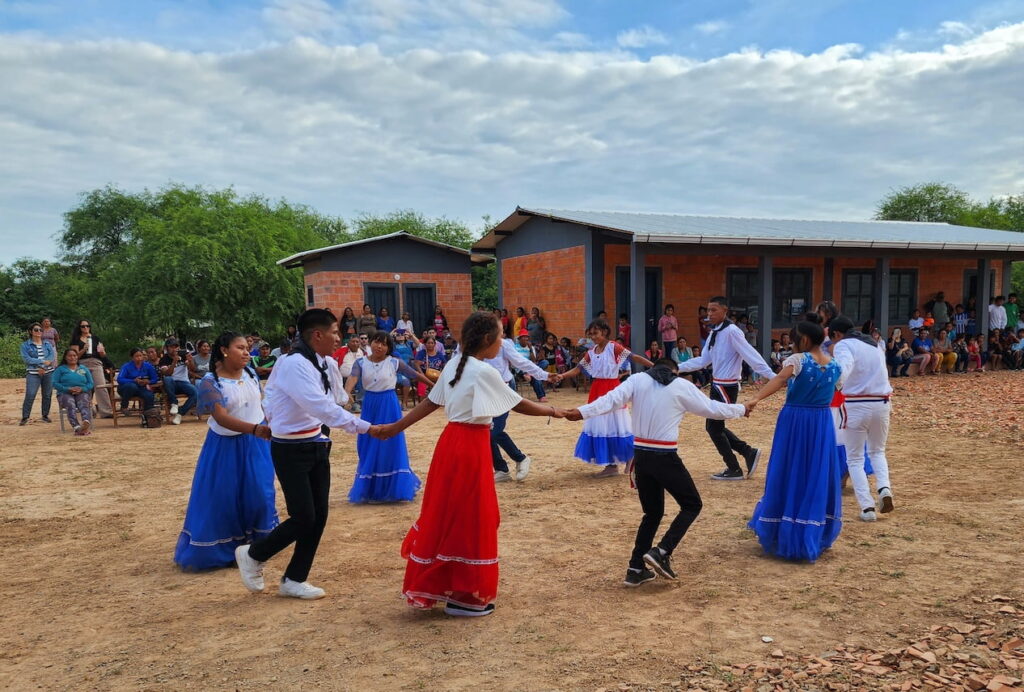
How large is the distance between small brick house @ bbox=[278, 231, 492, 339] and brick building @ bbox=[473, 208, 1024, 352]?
132 cm

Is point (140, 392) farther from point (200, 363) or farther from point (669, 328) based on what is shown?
point (669, 328)

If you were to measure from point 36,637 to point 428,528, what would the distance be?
2.32 m

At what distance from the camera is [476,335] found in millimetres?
4012

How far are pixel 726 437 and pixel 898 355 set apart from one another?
11958 millimetres

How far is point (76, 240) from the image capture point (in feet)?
117

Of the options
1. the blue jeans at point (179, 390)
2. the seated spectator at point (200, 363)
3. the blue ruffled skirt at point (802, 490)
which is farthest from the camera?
the seated spectator at point (200, 363)

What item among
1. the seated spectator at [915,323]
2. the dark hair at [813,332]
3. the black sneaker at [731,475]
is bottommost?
the black sneaker at [731,475]

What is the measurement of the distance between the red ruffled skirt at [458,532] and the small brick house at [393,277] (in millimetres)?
13991

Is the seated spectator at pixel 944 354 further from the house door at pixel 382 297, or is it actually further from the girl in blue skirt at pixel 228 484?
the girl in blue skirt at pixel 228 484

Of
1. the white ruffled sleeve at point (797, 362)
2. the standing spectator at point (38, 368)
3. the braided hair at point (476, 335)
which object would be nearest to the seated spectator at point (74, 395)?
the standing spectator at point (38, 368)

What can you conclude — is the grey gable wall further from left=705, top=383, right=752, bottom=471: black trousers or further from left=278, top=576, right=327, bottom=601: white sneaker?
left=278, top=576, right=327, bottom=601: white sneaker

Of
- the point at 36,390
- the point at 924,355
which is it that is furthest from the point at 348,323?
the point at 924,355

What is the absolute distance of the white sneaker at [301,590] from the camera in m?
4.24

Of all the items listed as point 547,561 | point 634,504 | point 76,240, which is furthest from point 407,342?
point 76,240
